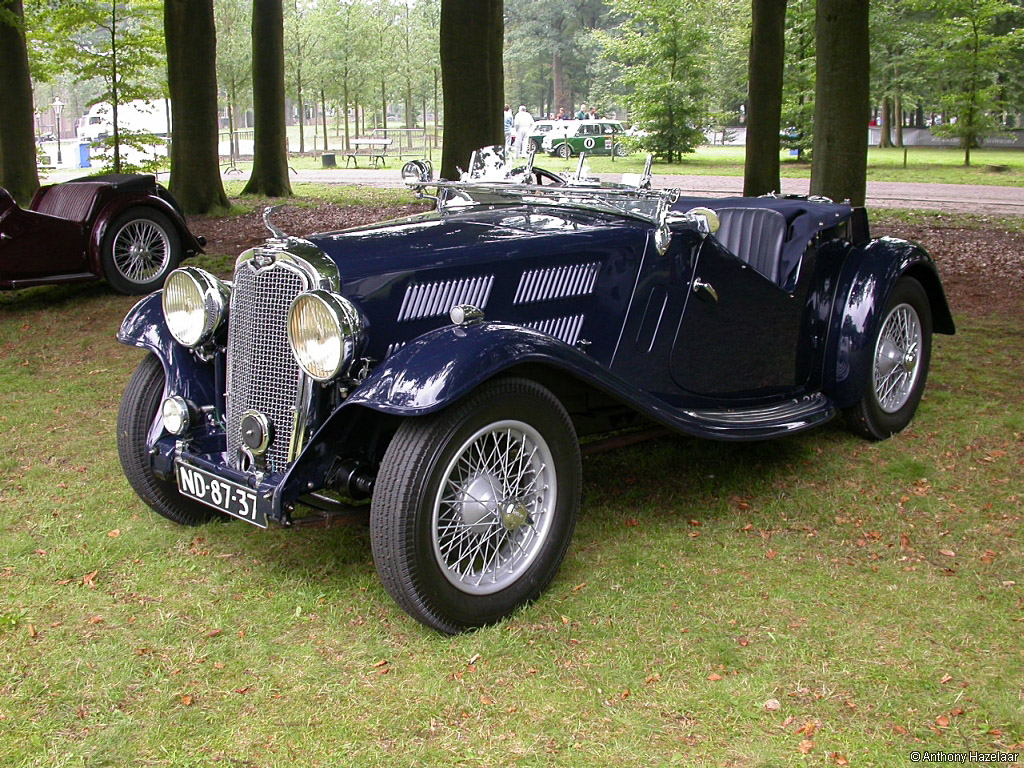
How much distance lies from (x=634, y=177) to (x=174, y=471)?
99.4 inches

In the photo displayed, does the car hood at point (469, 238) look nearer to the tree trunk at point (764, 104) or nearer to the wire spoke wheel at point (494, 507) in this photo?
the wire spoke wheel at point (494, 507)

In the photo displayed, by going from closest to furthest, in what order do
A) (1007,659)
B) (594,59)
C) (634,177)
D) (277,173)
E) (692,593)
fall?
1. (1007,659)
2. (692,593)
3. (634,177)
4. (277,173)
5. (594,59)

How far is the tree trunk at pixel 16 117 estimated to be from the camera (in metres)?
13.8

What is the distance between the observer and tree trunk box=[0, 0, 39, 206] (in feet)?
45.2

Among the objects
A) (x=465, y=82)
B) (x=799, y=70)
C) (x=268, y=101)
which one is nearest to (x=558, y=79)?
(x=799, y=70)

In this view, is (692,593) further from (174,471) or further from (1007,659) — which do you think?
(174,471)

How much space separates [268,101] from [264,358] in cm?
1463

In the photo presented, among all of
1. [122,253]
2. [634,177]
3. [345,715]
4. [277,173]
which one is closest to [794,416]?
[634,177]

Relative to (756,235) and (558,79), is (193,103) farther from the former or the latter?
(558,79)

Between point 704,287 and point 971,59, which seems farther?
point 971,59

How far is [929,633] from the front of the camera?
3504mm

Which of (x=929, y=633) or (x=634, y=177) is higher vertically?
(x=634, y=177)

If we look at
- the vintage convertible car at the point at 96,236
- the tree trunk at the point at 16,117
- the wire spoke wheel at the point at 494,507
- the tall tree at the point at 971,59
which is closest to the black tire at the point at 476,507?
the wire spoke wheel at the point at 494,507

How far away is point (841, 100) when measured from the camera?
10.3 meters
